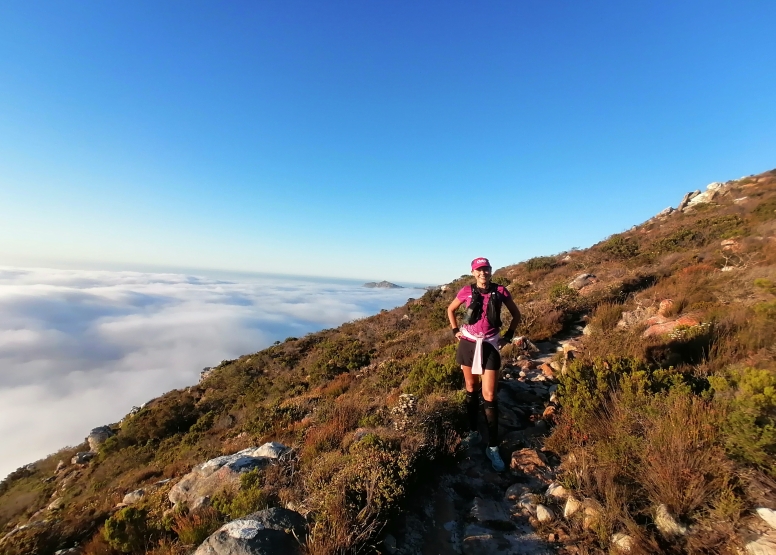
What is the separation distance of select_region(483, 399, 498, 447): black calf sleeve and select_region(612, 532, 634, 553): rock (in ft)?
5.05

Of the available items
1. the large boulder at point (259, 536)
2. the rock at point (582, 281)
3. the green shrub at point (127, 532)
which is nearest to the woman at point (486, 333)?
the large boulder at point (259, 536)

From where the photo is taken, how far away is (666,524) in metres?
2.37

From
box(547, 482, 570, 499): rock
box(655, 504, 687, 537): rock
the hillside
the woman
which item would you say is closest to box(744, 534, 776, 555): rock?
the hillside

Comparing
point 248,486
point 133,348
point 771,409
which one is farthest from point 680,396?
point 133,348

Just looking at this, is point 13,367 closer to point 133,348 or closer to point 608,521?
point 133,348

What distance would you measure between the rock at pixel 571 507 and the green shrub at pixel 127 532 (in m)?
3.76

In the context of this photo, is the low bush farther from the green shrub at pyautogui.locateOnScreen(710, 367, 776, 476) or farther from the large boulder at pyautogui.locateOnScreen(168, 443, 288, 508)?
the green shrub at pyautogui.locateOnScreen(710, 367, 776, 476)

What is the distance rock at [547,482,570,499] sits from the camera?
3000 mm

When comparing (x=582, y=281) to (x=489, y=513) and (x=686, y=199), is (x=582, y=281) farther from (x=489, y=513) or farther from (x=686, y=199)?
(x=686, y=199)

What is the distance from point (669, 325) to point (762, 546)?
521cm

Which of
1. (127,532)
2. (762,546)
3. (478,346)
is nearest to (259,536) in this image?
(127,532)

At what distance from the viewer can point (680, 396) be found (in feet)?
10.6

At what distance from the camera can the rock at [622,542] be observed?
229 centimetres

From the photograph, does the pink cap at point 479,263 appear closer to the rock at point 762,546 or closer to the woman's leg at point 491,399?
the woman's leg at point 491,399
